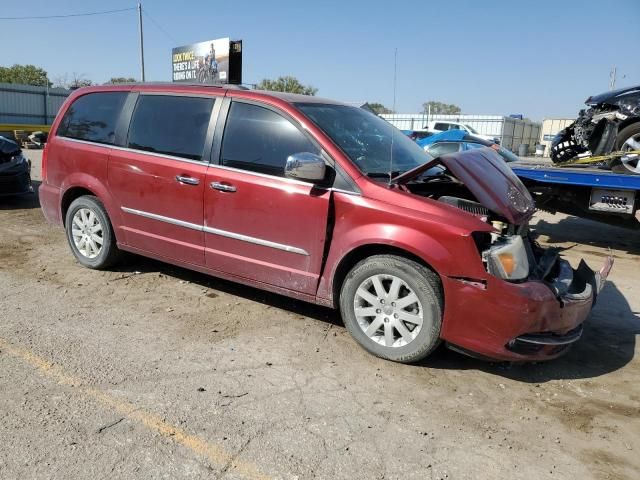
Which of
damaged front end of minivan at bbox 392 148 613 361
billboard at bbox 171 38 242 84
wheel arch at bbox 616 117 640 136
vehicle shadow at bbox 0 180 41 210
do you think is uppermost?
billboard at bbox 171 38 242 84

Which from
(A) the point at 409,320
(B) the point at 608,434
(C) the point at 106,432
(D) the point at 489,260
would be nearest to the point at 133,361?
(C) the point at 106,432

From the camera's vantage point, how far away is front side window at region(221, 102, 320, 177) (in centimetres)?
409

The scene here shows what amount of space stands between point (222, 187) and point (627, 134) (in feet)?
20.4

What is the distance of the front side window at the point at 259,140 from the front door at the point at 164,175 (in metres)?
0.26

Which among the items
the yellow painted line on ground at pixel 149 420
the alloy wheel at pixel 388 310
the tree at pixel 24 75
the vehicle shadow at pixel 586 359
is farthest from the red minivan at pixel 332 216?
the tree at pixel 24 75

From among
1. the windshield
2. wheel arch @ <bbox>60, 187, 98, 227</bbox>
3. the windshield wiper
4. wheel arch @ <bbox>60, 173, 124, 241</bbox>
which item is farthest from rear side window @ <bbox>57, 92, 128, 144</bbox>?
the windshield wiper

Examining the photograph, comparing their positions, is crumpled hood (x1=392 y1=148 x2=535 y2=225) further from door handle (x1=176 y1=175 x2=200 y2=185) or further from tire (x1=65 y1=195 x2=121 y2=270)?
tire (x1=65 y1=195 x2=121 y2=270)

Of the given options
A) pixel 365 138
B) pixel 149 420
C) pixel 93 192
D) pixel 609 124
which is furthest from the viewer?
pixel 609 124

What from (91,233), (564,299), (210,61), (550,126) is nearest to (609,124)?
(564,299)

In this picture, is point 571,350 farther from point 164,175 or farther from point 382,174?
point 164,175

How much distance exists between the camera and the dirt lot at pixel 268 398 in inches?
104

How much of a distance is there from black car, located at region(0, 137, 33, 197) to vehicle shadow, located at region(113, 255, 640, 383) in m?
4.19

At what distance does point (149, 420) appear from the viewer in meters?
2.89

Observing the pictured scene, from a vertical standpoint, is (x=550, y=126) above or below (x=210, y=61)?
below
